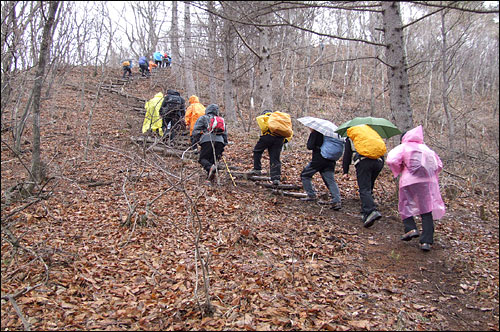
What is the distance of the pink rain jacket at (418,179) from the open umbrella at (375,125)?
777 mm

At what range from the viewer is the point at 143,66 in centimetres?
2038

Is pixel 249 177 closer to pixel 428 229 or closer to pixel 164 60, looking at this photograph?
pixel 428 229

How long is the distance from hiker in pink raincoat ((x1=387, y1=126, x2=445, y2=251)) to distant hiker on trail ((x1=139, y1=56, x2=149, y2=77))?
18.6m

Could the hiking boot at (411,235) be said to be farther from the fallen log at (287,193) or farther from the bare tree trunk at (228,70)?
the bare tree trunk at (228,70)

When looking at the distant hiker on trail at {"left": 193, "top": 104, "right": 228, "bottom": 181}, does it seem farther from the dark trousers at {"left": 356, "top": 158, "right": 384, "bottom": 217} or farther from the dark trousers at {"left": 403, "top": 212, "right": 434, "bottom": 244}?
the dark trousers at {"left": 403, "top": 212, "right": 434, "bottom": 244}

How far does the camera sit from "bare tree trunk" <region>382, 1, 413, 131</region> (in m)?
6.19

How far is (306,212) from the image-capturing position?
613 centimetres

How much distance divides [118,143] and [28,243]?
6212mm

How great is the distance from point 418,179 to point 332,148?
5.71 ft

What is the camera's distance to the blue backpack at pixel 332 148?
6121 millimetres

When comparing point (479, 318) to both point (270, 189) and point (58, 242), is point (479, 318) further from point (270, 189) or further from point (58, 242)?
point (58, 242)

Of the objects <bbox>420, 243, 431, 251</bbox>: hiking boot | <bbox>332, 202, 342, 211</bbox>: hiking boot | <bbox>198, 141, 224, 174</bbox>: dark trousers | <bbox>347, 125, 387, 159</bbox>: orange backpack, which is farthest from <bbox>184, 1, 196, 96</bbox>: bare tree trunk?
<bbox>420, 243, 431, 251</bbox>: hiking boot

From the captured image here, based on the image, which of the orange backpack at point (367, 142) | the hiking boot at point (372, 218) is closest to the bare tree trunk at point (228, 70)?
the orange backpack at point (367, 142)

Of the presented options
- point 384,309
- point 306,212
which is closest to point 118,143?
point 306,212
